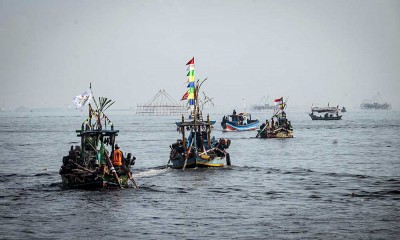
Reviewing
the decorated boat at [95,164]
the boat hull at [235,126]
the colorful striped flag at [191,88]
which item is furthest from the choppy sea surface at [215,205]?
the boat hull at [235,126]

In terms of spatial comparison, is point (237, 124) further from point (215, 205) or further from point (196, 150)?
point (215, 205)

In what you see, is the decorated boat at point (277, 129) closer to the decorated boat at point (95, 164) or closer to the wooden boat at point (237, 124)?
the wooden boat at point (237, 124)

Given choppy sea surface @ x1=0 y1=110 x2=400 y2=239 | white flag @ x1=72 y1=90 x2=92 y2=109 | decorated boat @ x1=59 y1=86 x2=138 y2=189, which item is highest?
white flag @ x1=72 y1=90 x2=92 y2=109

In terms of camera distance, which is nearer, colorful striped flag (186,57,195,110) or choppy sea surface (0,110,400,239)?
choppy sea surface (0,110,400,239)

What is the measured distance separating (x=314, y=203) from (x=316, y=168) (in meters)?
19.7

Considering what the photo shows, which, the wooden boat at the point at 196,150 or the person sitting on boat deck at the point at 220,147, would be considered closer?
the wooden boat at the point at 196,150

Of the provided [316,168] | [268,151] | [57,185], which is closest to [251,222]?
[57,185]

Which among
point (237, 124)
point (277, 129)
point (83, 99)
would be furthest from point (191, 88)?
point (237, 124)

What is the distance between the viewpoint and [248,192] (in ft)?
116

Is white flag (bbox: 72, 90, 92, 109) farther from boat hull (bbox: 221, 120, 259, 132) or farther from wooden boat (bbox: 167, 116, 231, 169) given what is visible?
boat hull (bbox: 221, 120, 259, 132)

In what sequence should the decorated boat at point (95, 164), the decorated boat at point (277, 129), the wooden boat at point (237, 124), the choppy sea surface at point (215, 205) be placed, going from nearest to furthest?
the choppy sea surface at point (215, 205) → the decorated boat at point (95, 164) → the decorated boat at point (277, 129) → the wooden boat at point (237, 124)

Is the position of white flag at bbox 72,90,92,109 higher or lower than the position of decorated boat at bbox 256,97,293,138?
higher

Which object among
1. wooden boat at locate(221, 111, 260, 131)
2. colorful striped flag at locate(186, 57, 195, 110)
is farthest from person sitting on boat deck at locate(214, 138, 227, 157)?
wooden boat at locate(221, 111, 260, 131)

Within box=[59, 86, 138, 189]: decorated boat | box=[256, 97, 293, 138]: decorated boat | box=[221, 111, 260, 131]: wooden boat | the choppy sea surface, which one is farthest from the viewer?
box=[221, 111, 260, 131]: wooden boat
